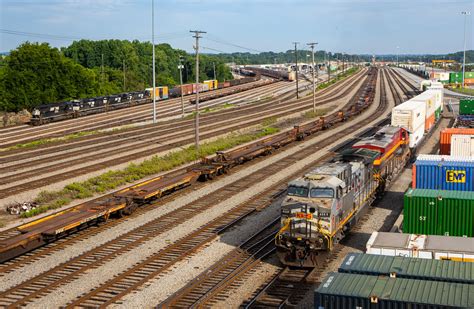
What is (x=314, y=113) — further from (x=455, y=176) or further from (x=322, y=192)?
(x=322, y=192)

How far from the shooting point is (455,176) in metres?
29.0

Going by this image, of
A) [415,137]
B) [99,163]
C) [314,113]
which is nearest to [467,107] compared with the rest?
[415,137]

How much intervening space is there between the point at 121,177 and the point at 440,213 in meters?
22.6

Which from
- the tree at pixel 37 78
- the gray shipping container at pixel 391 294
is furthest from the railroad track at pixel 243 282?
the tree at pixel 37 78

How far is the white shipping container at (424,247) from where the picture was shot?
61.0ft

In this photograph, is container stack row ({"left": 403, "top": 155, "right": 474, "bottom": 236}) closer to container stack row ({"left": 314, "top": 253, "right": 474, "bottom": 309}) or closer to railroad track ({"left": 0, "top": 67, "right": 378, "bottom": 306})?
container stack row ({"left": 314, "top": 253, "right": 474, "bottom": 309})

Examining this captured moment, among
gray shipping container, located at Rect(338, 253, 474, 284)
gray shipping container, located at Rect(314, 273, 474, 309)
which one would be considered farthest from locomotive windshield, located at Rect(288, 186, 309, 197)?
gray shipping container, located at Rect(314, 273, 474, 309)

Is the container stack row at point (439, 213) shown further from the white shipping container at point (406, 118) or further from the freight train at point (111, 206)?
the white shipping container at point (406, 118)

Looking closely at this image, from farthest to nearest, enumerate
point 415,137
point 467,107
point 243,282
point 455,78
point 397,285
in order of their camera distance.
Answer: point 455,78 < point 467,107 < point 415,137 < point 243,282 < point 397,285

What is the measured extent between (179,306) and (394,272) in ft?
23.3

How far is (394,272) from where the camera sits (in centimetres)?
1570

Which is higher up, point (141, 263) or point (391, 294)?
point (391, 294)

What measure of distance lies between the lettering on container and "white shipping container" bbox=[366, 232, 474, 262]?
9.48 meters

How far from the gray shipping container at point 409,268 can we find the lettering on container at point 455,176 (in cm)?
1316
